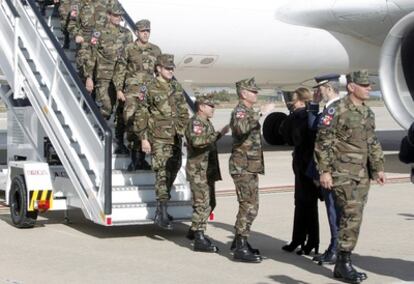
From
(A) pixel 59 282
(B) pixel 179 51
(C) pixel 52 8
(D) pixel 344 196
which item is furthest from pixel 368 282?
(B) pixel 179 51

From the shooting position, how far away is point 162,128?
931 cm

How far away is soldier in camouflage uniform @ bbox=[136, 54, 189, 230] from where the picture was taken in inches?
363

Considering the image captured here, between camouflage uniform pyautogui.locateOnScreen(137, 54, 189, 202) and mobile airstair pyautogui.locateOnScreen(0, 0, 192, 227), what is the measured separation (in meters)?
0.36

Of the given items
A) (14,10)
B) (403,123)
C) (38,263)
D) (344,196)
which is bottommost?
(38,263)

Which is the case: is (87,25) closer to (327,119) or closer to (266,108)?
(266,108)

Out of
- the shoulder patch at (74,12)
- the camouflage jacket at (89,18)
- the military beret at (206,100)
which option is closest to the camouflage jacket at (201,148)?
the military beret at (206,100)

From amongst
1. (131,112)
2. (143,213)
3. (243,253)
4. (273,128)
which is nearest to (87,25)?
(131,112)

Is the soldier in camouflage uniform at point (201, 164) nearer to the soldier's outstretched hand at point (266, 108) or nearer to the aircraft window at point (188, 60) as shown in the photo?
the soldier's outstretched hand at point (266, 108)

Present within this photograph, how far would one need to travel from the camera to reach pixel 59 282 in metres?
7.29

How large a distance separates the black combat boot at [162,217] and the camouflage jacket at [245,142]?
1188 mm

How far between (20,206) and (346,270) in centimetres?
422

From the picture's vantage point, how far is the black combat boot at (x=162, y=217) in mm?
9094

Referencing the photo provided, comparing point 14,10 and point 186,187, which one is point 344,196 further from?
point 14,10

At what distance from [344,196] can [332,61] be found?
10.8 m
